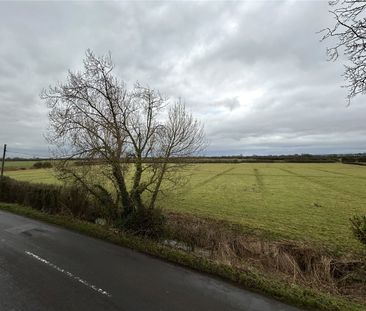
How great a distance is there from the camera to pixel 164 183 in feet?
44.1

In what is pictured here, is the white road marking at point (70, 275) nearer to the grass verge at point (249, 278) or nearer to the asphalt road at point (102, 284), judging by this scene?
the asphalt road at point (102, 284)

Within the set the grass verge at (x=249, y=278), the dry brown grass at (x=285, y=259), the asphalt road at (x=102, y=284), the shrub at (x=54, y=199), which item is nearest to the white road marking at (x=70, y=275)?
the asphalt road at (x=102, y=284)

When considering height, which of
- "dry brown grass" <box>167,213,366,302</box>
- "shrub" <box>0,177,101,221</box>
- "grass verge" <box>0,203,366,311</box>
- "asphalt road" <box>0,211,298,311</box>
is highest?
"shrub" <box>0,177,101,221</box>

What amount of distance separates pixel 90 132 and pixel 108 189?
285cm

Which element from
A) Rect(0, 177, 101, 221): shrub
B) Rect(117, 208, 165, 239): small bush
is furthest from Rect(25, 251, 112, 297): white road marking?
Rect(0, 177, 101, 221): shrub

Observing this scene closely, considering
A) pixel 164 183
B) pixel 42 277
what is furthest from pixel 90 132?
pixel 42 277

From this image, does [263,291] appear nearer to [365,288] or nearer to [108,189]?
[365,288]

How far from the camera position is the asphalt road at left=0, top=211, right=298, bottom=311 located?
554 centimetres

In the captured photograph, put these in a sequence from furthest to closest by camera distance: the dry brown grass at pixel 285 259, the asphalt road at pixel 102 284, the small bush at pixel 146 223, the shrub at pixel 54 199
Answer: the shrub at pixel 54 199 → the small bush at pixel 146 223 → the dry brown grass at pixel 285 259 → the asphalt road at pixel 102 284

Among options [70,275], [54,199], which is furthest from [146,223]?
[54,199]

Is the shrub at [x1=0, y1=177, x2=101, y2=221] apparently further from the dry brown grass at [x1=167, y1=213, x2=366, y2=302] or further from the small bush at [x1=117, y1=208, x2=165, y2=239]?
the dry brown grass at [x1=167, y1=213, x2=366, y2=302]

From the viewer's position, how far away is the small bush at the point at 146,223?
11883mm

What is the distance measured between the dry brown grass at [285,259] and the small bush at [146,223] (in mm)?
558

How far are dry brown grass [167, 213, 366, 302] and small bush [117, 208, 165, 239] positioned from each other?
56cm
